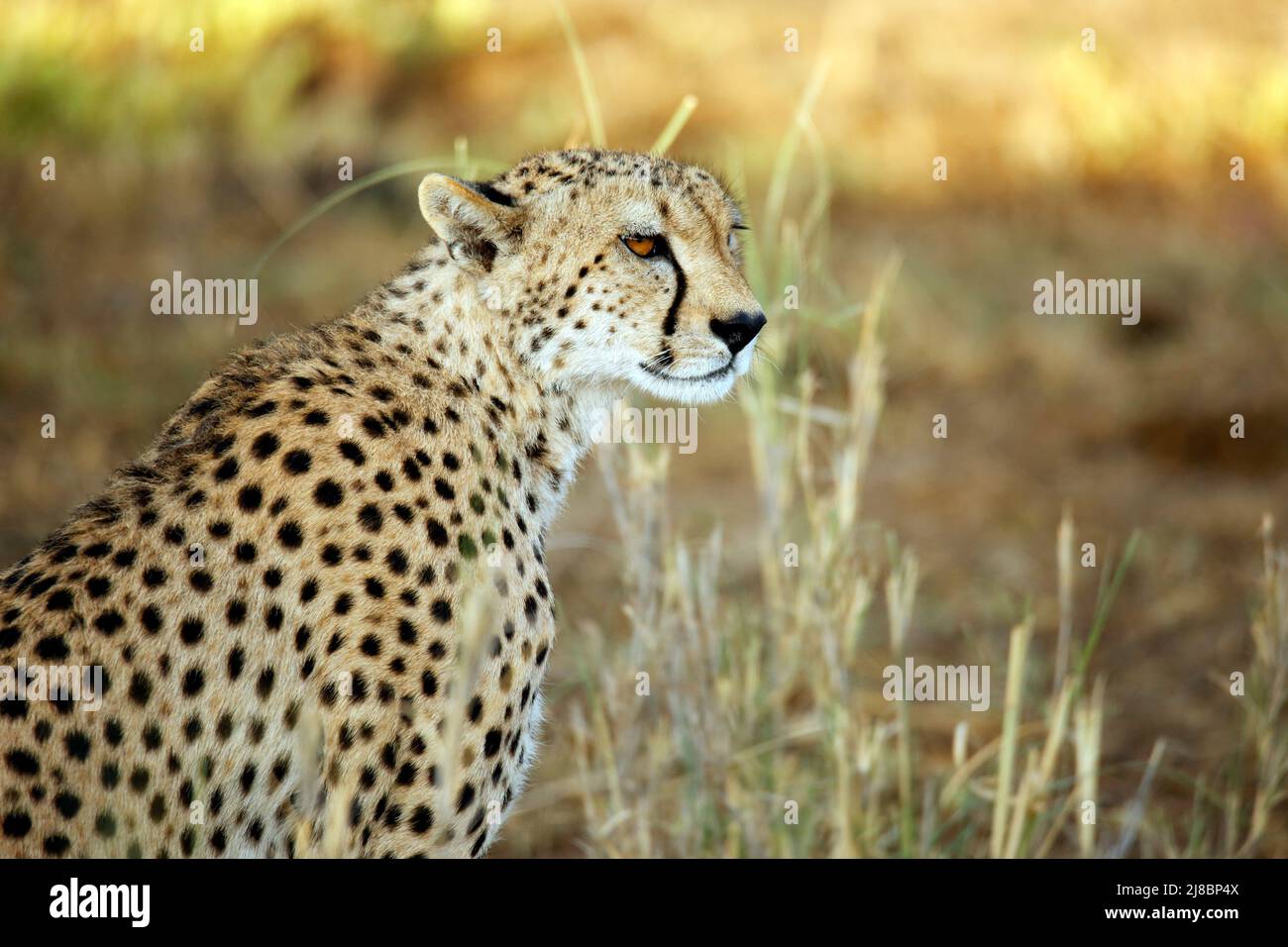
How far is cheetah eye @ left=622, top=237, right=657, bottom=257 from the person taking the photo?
2.85m

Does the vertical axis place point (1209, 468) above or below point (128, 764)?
above

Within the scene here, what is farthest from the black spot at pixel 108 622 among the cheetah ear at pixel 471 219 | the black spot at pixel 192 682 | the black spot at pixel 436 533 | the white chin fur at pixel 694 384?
the white chin fur at pixel 694 384

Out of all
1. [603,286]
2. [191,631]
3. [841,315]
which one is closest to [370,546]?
[191,631]

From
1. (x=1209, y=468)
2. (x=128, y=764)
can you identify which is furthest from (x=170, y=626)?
(x=1209, y=468)

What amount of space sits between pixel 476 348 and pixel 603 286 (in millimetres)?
259

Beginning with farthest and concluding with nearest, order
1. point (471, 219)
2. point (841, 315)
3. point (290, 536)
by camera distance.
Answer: point (841, 315), point (471, 219), point (290, 536)

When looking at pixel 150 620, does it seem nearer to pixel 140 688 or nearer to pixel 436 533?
pixel 140 688

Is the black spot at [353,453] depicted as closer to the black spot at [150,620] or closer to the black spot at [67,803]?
the black spot at [150,620]

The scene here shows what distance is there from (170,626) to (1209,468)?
490 cm

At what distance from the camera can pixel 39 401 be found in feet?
20.2

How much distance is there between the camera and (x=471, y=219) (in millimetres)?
2775

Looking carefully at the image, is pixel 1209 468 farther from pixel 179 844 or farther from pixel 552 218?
pixel 179 844

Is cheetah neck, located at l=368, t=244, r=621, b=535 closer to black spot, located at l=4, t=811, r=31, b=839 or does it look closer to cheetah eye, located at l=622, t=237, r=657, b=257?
cheetah eye, located at l=622, t=237, r=657, b=257
